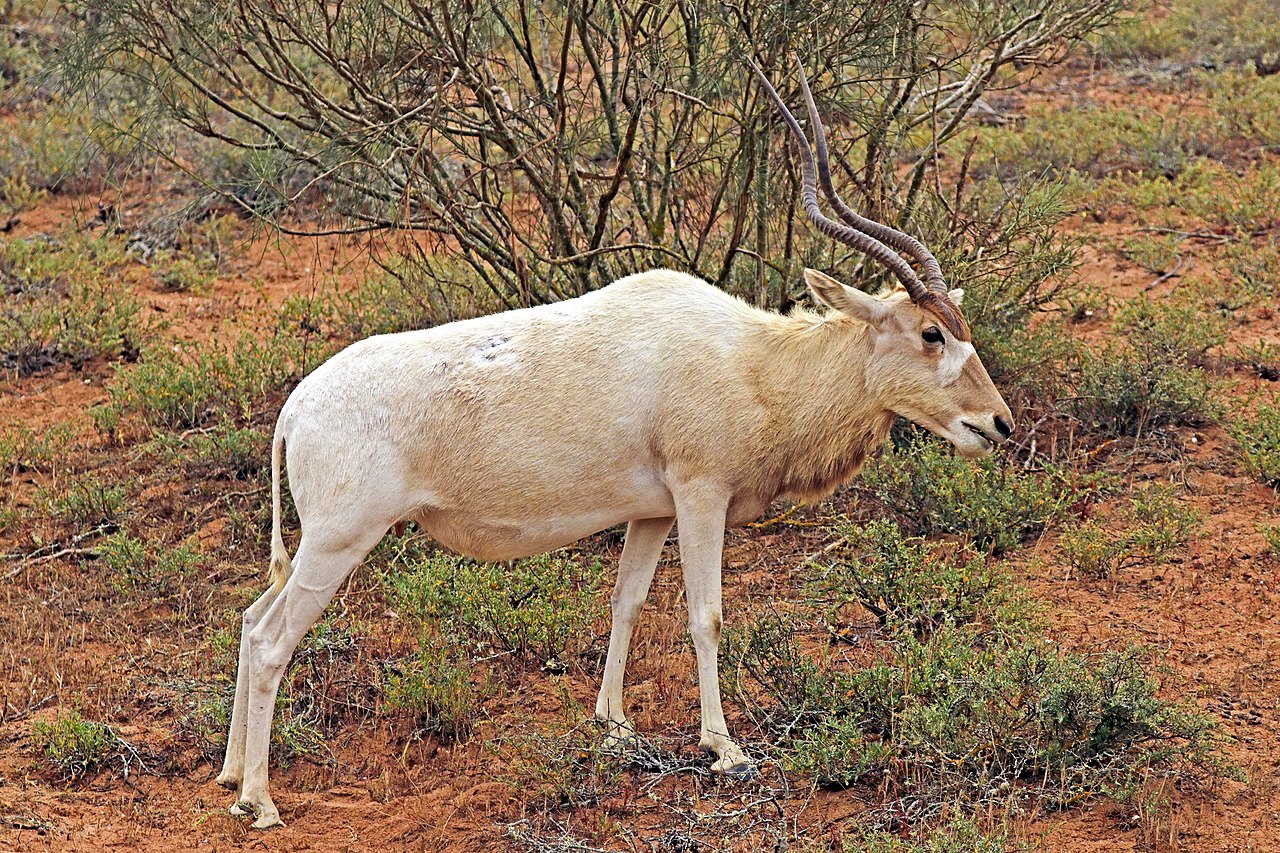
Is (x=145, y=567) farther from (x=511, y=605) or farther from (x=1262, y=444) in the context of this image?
(x=1262, y=444)

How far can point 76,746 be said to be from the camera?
625 cm

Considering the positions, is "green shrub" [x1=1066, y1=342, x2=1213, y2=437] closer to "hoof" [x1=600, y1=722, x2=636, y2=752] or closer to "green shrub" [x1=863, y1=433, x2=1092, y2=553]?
"green shrub" [x1=863, y1=433, x2=1092, y2=553]

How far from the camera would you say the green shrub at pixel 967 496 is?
7598 millimetres

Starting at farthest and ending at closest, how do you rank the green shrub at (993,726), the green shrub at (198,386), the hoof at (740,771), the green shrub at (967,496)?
1. the green shrub at (198,386)
2. the green shrub at (967,496)
3. the hoof at (740,771)
4. the green shrub at (993,726)

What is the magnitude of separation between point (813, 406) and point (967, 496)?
82.5 inches

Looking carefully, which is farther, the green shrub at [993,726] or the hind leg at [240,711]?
the hind leg at [240,711]

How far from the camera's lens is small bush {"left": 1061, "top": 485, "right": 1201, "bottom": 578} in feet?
23.7

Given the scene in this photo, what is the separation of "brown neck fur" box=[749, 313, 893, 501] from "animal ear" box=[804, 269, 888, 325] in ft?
0.31

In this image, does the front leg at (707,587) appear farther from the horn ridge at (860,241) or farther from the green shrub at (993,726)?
the horn ridge at (860,241)

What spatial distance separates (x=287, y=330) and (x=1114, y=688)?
290 inches

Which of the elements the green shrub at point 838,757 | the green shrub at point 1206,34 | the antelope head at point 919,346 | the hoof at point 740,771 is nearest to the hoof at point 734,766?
the hoof at point 740,771

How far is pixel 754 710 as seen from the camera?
20.2ft

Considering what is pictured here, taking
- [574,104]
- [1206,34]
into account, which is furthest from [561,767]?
[1206,34]

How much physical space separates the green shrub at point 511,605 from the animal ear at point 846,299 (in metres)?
2.13
